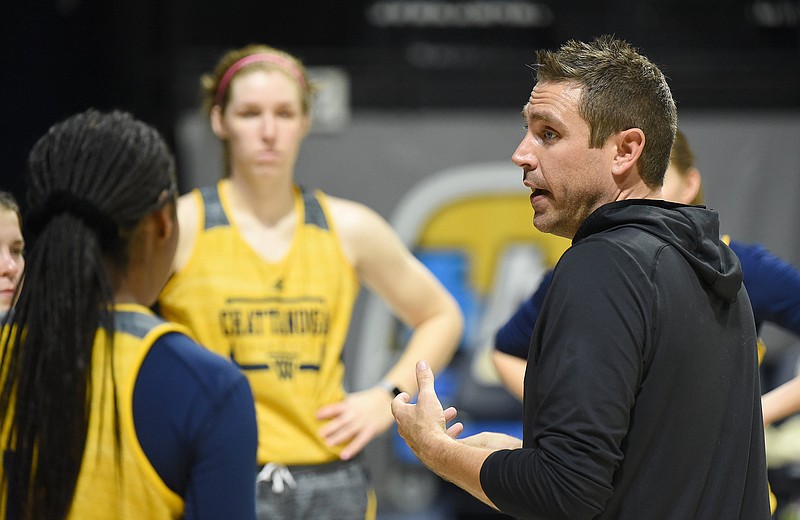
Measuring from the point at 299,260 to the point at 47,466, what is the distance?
1.28 metres

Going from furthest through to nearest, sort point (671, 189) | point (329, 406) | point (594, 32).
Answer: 1. point (594, 32)
2. point (329, 406)
3. point (671, 189)

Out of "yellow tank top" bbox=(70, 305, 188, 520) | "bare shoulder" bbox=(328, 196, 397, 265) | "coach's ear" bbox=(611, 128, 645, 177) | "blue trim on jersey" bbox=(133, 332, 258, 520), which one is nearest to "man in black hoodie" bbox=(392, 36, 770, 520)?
"coach's ear" bbox=(611, 128, 645, 177)

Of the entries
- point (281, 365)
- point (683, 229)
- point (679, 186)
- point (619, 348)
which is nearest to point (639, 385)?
point (619, 348)

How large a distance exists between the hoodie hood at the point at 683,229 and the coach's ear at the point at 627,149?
47 millimetres

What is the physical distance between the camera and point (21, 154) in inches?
169

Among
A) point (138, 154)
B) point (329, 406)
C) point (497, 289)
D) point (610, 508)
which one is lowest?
point (497, 289)

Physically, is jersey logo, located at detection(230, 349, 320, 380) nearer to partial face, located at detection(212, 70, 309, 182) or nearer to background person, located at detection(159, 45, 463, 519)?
background person, located at detection(159, 45, 463, 519)

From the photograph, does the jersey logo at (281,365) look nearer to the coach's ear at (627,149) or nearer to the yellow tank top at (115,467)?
the yellow tank top at (115,467)

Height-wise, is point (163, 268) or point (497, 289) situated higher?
point (163, 268)

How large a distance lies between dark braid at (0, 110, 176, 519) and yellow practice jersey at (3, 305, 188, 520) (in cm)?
1

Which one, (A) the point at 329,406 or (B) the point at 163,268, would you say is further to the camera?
(A) the point at 329,406

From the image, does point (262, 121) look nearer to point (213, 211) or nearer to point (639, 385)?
point (213, 211)

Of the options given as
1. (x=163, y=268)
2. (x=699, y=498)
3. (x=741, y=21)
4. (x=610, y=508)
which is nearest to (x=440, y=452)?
(x=610, y=508)

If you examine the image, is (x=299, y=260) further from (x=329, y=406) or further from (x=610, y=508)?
(x=610, y=508)
